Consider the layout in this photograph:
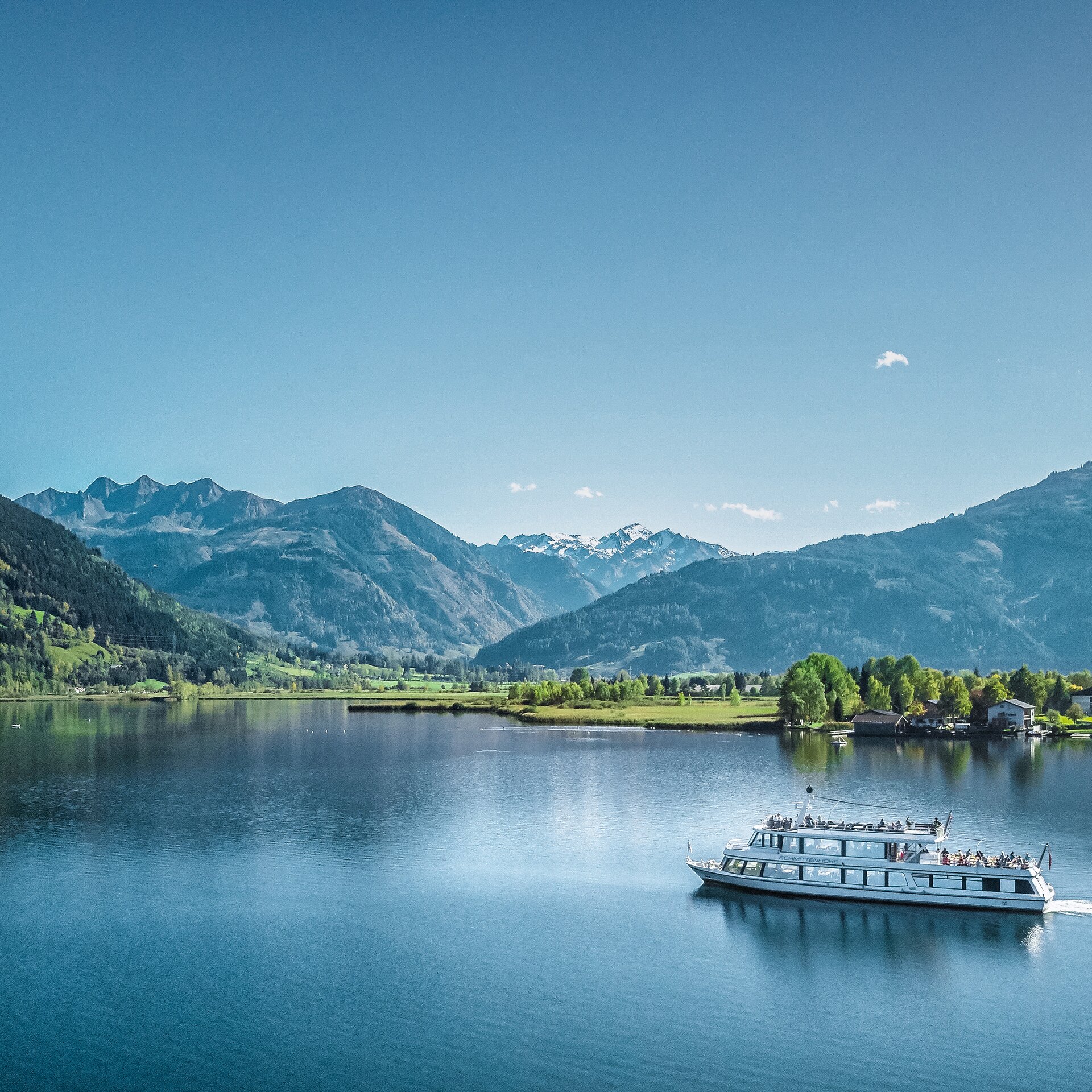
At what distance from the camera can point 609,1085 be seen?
49.3 m

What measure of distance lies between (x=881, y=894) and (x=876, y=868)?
2.02 meters

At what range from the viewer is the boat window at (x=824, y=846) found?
8569 centimetres

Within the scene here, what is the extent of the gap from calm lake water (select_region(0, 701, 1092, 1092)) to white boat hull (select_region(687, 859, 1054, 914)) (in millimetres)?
1205

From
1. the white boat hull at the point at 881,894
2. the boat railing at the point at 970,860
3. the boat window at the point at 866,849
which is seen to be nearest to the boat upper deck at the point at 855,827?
the boat window at the point at 866,849

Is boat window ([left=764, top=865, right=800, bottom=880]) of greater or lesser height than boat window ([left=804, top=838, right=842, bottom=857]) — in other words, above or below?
below

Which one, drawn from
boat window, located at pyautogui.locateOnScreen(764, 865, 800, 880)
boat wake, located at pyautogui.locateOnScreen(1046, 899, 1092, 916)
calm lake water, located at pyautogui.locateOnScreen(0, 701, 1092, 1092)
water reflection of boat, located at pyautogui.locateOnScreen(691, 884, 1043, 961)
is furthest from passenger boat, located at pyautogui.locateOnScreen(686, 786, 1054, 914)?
calm lake water, located at pyautogui.locateOnScreen(0, 701, 1092, 1092)

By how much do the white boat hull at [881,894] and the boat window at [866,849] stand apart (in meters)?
2.69

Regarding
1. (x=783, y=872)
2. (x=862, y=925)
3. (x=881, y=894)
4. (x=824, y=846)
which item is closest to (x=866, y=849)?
(x=824, y=846)

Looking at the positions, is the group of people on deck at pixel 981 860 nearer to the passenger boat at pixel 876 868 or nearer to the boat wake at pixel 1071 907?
the passenger boat at pixel 876 868

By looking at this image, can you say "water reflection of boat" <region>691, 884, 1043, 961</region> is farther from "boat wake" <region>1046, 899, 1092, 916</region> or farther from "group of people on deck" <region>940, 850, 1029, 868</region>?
"group of people on deck" <region>940, 850, 1029, 868</region>

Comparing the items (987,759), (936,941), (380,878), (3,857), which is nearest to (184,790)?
(3,857)

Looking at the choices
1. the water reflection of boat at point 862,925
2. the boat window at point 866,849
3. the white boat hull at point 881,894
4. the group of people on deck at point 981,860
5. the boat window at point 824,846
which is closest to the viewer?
the water reflection of boat at point 862,925

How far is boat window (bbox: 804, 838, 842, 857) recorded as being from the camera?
3374 inches

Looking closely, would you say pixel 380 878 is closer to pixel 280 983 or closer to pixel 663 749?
pixel 280 983
